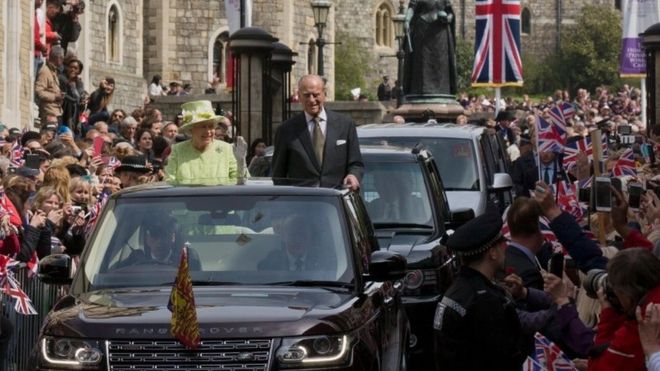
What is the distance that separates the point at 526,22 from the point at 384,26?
58.5 feet

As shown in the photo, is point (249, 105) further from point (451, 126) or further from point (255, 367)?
point (255, 367)

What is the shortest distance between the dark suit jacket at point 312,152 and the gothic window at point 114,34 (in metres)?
47.7

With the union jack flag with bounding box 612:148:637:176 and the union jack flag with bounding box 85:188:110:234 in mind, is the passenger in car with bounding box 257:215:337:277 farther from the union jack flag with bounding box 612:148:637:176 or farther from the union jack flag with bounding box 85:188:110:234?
the union jack flag with bounding box 612:148:637:176

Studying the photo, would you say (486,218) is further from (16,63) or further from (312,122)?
(16,63)

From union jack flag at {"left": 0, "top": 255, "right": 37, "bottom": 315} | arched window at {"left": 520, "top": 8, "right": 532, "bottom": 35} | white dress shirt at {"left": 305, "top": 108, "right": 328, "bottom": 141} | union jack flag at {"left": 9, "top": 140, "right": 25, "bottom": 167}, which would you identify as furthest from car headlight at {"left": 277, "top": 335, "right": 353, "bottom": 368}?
arched window at {"left": 520, "top": 8, "right": 532, "bottom": 35}

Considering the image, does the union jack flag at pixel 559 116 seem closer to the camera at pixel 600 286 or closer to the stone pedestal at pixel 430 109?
the camera at pixel 600 286

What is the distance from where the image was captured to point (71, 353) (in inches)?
368

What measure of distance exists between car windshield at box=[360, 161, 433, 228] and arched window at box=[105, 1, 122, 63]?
154 feet

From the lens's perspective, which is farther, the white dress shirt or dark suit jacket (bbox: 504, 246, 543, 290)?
the white dress shirt

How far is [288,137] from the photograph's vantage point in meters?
14.7

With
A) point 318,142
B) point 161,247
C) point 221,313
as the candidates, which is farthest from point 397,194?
point 221,313

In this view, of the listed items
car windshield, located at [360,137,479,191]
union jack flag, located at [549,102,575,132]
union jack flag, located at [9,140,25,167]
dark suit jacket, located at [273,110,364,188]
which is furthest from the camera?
car windshield, located at [360,137,479,191]

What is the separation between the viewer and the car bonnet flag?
29.1ft

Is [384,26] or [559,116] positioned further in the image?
[384,26]
